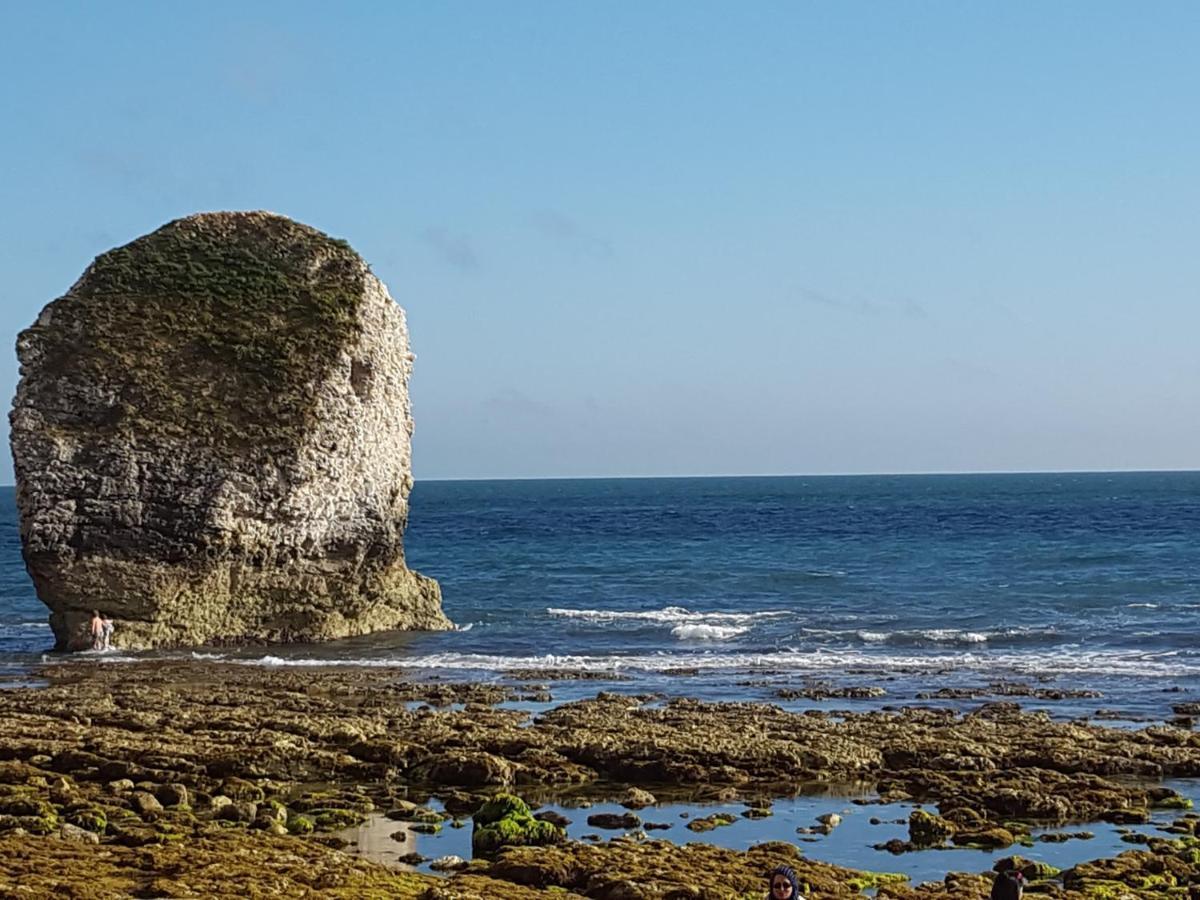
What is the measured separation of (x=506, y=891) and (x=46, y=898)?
15.0 ft

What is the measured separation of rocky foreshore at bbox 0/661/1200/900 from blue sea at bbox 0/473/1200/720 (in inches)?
226

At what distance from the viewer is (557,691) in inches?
1262

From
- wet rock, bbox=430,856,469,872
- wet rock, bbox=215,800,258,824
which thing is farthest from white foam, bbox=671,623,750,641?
wet rock, bbox=430,856,469,872

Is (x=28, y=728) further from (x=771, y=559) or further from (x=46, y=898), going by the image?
(x=771, y=559)

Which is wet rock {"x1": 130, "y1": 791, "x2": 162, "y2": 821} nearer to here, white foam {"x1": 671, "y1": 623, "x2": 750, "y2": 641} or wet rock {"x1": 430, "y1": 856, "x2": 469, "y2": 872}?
wet rock {"x1": 430, "y1": 856, "x2": 469, "y2": 872}

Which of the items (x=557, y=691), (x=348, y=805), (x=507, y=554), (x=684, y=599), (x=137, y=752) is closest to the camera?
(x=348, y=805)

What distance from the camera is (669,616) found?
5056 cm

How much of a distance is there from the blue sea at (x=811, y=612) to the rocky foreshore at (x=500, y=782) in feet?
18.8

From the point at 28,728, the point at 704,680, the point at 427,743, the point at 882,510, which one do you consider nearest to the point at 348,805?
the point at 427,743

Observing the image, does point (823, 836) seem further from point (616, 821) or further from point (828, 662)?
point (828, 662)

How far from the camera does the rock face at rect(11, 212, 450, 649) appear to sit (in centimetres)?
3888

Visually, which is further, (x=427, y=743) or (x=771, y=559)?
(x=771, y=559)

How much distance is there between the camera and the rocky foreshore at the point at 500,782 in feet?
51.4

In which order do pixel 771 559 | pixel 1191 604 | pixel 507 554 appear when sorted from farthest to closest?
pixel 507 554
pixel 771 559
pixel 1191 604
